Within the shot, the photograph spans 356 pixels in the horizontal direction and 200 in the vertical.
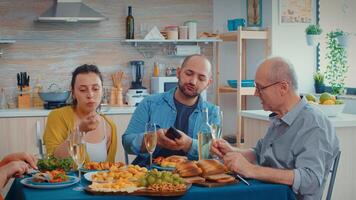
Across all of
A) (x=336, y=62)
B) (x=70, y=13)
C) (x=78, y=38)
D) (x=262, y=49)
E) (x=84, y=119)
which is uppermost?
(x=70, y=13)

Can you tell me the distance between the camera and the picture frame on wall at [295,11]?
598cm

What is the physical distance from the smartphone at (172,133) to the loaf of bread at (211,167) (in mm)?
340

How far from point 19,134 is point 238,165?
10.9 ft

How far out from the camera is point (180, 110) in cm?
331

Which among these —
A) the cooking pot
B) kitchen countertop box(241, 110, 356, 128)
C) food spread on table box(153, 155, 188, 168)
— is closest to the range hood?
the cooking pot

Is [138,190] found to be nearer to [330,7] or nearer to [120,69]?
[120,69]

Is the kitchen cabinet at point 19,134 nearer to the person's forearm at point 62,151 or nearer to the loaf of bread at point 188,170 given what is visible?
the person's forearm at point 62,151

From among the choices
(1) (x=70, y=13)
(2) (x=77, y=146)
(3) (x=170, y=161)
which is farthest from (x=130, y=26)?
(2) (x=77, y=146)

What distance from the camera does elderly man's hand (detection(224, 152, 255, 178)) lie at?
→ 2.32 m

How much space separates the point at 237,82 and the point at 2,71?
2446 mm

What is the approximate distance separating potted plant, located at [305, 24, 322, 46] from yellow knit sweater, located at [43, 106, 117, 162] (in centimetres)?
325

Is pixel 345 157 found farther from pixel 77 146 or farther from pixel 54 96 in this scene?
pixel 54 96

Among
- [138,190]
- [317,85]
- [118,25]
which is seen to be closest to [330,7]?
[317,85]

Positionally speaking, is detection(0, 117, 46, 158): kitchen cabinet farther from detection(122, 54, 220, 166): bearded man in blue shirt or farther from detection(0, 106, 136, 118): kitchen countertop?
detection(122, 54, 220, 166): bearded man in blue shirt
